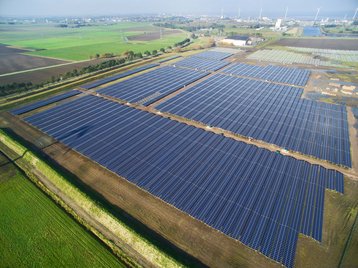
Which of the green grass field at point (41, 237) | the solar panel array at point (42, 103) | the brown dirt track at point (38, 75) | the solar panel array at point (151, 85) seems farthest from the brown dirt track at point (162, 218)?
the brown dirt track at point (38, 75)

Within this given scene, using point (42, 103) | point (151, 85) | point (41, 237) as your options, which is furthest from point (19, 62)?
point (41, 237)

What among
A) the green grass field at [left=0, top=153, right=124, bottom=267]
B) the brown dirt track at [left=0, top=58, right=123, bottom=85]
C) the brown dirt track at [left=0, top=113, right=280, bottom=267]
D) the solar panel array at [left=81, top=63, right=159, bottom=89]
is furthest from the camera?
the brown dirt track at [left=0, top=58, right=123, bottom=85]

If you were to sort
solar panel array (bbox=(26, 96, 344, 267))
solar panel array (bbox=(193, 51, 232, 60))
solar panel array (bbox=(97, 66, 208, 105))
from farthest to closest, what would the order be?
solar panel array (bbox=(193, 51, 232, 60)) → solar panel array (bbox=(97, 66, 208, 105)) → solar panel array (bbox=(26, 96, 344, 267))

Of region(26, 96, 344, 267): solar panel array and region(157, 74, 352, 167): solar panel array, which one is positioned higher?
region(26, 96, 344, 267): solar panel array

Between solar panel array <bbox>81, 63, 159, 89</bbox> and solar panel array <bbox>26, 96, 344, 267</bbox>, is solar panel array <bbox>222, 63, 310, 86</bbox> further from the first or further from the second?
solar panel array <bbox>26, 96, 344, 267</bbox>

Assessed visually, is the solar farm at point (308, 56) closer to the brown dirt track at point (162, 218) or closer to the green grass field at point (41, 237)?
the brown dirt track at point (162, 218)

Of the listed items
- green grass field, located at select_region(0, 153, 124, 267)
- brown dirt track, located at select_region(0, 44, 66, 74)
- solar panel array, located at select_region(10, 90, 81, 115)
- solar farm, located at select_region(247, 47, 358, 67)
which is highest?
solar panel array, located at select_region(10, 90, 81, 115)

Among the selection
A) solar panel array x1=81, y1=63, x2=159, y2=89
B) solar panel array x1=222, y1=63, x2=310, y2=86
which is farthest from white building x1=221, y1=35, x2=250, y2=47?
solar panel array x1=81, y1=63, x2=159, y2=89

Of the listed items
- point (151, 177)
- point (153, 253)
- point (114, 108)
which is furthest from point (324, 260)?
point (114, 108)

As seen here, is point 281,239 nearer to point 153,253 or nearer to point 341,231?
point 341,231
